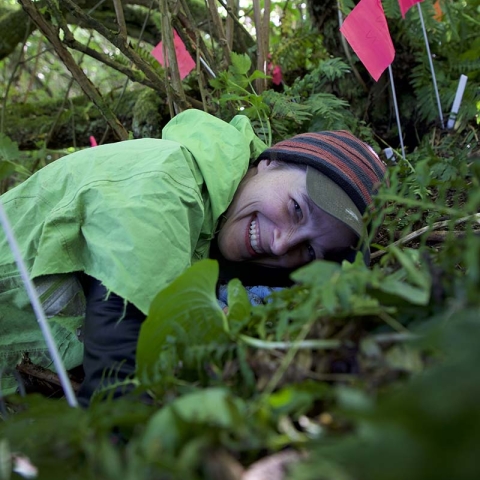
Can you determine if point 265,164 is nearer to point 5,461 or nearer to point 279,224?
point 279,224

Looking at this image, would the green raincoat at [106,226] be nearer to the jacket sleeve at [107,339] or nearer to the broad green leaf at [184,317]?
the jacket sleeve at [107,339]

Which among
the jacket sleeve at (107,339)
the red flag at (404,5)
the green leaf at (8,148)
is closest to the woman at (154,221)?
the jacket sleeve at (107,339)

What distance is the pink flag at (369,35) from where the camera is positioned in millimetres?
1832

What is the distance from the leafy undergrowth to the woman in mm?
202

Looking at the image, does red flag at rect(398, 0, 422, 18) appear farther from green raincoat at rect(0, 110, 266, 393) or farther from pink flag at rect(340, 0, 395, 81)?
green raincoat at rect(0, 110, 266, 393)

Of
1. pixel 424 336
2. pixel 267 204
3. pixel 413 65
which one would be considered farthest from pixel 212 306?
pixel 413 65

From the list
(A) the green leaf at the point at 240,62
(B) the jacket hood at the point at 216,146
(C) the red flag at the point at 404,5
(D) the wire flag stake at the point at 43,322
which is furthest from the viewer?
(C) the red flag at the point at 404,5

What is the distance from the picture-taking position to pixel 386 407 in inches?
11.2

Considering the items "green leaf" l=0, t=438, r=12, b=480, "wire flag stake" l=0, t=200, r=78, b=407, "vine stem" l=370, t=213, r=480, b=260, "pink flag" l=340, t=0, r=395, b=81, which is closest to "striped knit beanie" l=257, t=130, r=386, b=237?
"vine stem" l=370, t=213, r=480, b=260

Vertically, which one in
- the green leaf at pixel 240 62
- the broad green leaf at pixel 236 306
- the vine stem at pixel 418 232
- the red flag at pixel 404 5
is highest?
the green leaf at pixel 240 62

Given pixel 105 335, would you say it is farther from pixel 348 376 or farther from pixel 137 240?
pixel 348 376

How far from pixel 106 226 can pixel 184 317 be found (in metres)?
0.41

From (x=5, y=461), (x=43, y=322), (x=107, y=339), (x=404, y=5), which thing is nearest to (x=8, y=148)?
(x=107, y=339)

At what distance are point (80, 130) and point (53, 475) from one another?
2651 millimetres
